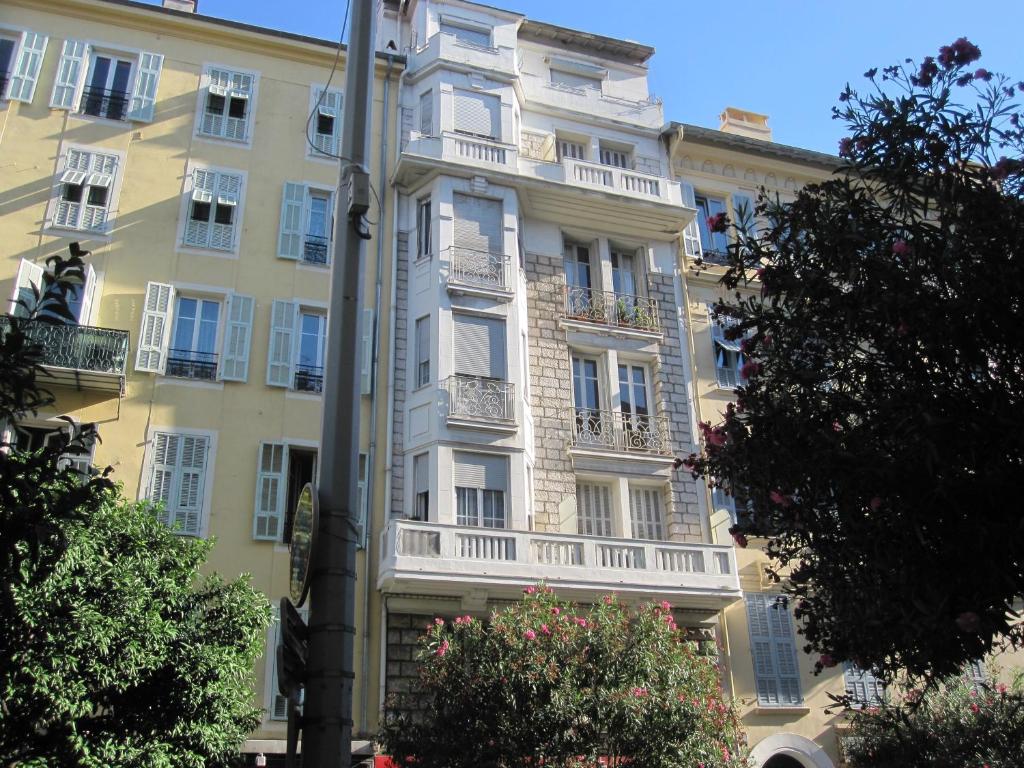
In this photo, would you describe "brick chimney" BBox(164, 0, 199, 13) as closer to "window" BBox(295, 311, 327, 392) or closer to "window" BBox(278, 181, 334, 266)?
"window" BBox(278, 181, 334, 266)

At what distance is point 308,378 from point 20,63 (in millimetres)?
9413

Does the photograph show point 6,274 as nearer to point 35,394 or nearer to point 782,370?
point 35,394

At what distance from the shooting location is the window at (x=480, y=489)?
1827 cm

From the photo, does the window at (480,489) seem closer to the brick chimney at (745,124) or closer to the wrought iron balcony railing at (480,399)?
the wrought iron balcony railing at (480,399)

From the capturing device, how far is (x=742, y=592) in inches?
758

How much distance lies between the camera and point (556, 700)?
1277 cm

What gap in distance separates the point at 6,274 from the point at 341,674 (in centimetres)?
1592

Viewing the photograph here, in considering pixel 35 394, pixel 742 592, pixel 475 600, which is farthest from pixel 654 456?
pixel 35 394

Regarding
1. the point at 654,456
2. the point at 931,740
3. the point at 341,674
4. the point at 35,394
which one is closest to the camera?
the point at 341,674

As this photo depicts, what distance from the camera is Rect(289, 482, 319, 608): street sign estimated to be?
5672 millimetres

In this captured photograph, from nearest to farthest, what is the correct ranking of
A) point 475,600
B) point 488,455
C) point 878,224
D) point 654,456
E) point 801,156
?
point 878,224
point 475,600
point 488,455
point 654,456
point 801,156

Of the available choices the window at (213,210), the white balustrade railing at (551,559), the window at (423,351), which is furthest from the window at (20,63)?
the white balustrade railing at (551,559)

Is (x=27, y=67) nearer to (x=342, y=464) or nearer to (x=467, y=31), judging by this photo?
(x=467, y=31)

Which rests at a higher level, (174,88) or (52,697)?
(174,88)
